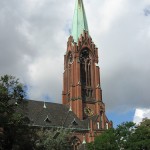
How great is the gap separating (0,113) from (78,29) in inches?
2415

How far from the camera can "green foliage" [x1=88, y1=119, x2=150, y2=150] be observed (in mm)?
53000

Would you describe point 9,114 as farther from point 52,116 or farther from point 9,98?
point 52,116

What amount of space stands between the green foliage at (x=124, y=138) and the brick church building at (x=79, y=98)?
1554 centimetres

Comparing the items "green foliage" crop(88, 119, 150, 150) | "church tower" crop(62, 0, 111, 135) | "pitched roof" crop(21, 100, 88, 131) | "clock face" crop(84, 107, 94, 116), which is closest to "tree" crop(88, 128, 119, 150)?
"green foliage" crop(88, 119, 150, 150)

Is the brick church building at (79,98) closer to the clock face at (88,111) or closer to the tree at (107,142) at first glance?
the clock face at (88,111)

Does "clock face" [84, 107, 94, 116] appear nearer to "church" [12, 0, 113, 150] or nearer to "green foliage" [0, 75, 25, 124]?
"church" [12, 0, 113, 150]

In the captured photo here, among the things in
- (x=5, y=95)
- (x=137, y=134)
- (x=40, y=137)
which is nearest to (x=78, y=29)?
(x=137, y=134)

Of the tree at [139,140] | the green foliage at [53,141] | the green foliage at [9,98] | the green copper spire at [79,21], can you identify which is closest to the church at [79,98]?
the green copper spire at [79,21]

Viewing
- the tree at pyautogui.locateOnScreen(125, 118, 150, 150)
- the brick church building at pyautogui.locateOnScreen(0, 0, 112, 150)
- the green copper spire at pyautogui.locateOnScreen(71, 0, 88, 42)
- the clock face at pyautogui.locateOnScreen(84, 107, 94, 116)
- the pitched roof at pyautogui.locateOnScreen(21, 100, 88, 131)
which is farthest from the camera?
the green copper spire at pyautogui.locateOnScreen(71, 0, 88, 42)

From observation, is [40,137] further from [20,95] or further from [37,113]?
[37,113]

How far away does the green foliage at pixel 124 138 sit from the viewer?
53000mm

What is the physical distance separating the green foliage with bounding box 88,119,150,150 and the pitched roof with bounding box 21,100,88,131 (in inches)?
678

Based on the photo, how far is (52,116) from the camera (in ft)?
251

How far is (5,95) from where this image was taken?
3738cm
